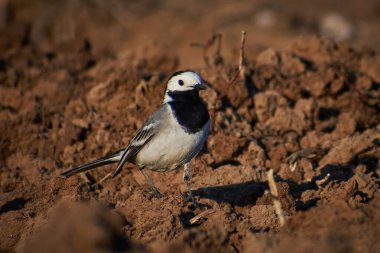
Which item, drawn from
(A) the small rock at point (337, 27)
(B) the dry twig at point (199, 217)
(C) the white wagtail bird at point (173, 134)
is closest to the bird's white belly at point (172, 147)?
(C) the white wagtail bird at point (173, 134)

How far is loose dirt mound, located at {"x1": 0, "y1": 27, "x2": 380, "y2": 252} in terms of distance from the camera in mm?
4984

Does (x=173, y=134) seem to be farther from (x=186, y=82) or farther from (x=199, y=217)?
(x=199, y=217)

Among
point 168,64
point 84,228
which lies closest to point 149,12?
point 168,64

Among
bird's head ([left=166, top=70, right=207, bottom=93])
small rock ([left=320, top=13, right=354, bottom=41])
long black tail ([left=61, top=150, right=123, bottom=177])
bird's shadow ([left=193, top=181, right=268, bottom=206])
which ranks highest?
bird's head ([left=166, top=70, right=207, bottom=93])

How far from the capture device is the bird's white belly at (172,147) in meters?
7.02

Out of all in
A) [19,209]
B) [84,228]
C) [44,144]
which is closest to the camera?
[84,228]

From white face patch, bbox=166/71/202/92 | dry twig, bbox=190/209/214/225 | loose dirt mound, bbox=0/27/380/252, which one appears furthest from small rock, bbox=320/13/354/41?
dry twig, bbox=190/209/214/225

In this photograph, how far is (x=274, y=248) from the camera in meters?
4.68

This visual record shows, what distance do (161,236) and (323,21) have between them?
48.9ft

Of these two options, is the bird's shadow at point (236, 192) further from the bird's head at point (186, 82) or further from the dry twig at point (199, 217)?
the bird's head at point (186, 82)

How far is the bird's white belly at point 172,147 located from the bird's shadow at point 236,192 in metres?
0.48

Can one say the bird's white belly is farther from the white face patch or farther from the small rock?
the small rock

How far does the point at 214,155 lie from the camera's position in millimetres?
8469

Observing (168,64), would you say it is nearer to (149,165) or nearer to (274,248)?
(149,165)
